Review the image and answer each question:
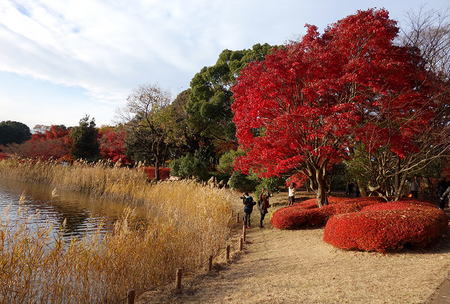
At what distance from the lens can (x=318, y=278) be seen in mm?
4797

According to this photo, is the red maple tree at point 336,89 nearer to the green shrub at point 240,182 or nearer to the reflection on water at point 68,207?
the reflection on water at point 68,207

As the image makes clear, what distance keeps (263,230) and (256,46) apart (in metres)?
15.4

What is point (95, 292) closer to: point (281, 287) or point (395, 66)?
point (281, 287)

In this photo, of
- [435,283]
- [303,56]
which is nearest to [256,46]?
[303,56]

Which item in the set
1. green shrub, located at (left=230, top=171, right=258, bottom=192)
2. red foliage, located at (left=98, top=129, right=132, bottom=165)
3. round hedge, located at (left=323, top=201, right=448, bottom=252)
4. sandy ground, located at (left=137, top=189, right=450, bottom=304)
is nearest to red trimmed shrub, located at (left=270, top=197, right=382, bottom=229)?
sandy ground, located at (left=137, top=189, right=450, bottom=304)

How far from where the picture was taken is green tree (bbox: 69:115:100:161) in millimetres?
31594

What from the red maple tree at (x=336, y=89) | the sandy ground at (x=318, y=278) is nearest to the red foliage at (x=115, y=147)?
the red maple tree at (x=336, y=89)

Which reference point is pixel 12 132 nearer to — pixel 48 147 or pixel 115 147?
pixel 48 147

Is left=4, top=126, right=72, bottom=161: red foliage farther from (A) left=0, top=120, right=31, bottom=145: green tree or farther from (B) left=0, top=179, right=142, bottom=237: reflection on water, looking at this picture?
(B) left=0, top=179, right=142, bottom=237: reflection on water

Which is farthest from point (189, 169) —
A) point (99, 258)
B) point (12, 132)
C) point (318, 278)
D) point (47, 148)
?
point (12, 132)

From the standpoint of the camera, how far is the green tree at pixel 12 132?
41.7m

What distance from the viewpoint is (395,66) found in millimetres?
7949

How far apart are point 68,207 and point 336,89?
11131mm

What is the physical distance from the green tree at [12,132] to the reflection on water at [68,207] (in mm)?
33486
